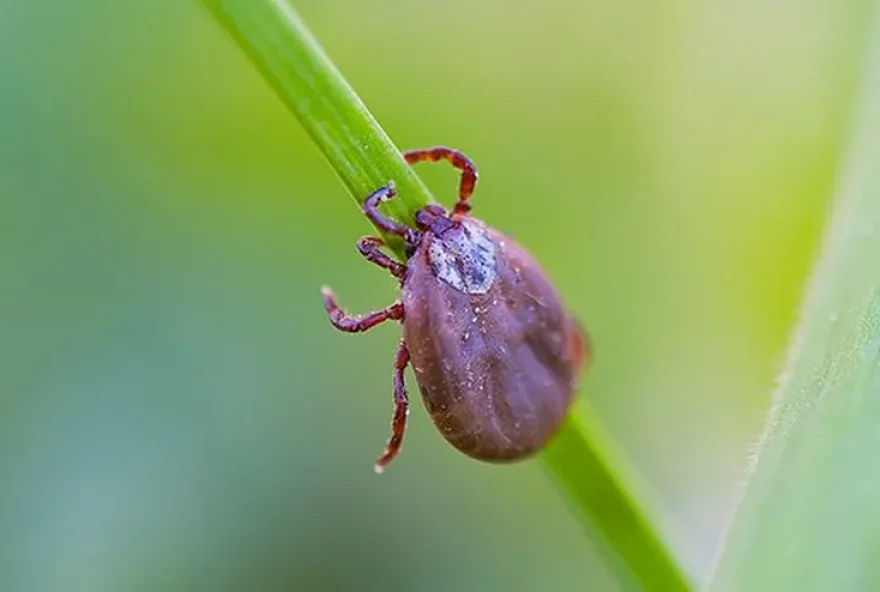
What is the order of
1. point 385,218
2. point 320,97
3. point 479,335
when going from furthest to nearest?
point 479,335
point 385,218
point 320,97

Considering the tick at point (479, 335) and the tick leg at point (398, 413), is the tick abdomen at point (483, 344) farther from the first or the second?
the tick leg at point (398, 413)

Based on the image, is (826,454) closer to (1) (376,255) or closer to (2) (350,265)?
(1) (376,255)

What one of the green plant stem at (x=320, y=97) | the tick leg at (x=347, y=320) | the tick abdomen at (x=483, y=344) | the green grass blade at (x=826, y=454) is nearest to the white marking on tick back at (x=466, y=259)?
the tick abdomen at (x=483, y=344)

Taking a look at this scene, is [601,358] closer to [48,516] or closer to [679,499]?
[679,499]

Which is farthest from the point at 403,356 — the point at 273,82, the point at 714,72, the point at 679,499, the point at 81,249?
the point at 714,72

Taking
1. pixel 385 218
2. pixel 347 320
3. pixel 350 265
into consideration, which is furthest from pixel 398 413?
pixel 350 265

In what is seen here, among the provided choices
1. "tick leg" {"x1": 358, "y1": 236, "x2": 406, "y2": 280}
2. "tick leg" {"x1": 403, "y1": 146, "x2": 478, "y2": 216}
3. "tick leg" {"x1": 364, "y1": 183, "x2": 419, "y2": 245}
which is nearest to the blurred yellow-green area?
"tick leg" {"x1": 403, "y1": 146, "x2": 478, "y2": 216}

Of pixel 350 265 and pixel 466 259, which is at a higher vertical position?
pixel 466 259
